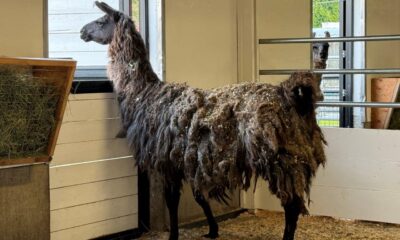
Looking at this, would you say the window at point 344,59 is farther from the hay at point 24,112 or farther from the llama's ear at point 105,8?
the hay at point 24,112

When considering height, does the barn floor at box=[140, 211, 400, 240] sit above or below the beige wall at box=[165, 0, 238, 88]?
below

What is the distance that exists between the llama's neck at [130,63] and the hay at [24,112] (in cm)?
96

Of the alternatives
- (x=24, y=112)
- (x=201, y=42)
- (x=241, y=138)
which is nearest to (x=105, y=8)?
(x=201, y=42)

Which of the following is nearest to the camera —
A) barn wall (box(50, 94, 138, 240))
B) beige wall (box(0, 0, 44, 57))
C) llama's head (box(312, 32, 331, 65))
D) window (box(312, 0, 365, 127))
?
beige wall (box(0, 0, 44, 57))

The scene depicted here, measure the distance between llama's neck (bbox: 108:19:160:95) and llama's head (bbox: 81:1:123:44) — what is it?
0.05 metres

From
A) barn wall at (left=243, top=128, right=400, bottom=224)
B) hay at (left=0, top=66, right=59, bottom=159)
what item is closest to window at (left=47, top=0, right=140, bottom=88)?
hay at (left=0, top=66, right=59, bottom=159)

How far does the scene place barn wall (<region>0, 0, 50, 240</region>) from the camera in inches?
152

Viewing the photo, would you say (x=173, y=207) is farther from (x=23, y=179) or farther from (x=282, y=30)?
(x=282, y=30)

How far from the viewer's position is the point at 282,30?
5984 millimetres

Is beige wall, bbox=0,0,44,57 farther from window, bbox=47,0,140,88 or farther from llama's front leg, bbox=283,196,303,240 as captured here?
llama's front leg, bbox=283,196,303,240

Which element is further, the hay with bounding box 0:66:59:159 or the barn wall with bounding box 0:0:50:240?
the barn wall with bounding box 0:0:50:240

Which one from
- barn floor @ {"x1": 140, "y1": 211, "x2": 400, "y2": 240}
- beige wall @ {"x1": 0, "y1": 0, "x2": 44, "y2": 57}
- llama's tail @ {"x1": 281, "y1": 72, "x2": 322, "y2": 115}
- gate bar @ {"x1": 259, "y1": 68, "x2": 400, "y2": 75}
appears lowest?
barn floor @ {"x1": 140, "y1": 211, "x2": 400, "y2": 240}

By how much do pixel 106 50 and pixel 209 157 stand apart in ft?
4.61

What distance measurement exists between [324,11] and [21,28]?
13.5ft
